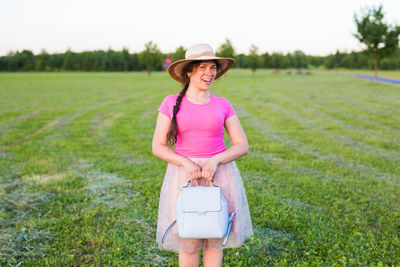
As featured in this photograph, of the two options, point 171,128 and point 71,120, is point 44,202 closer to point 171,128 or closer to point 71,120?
point 171,128

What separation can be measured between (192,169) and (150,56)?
68.1m

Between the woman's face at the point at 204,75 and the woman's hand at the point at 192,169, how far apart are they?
0.57 m

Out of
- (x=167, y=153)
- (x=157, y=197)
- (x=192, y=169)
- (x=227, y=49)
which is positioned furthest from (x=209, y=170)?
(x=227, y=49)

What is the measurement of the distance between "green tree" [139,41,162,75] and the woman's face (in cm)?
6569

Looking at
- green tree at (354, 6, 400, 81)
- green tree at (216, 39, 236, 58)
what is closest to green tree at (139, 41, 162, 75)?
green tree at (216, 39, 236, 58)

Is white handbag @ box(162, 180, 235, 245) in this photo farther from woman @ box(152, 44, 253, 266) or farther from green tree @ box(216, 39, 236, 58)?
green tree @ box(216, 39, 236, 58)

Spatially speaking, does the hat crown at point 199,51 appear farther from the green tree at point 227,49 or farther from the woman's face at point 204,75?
the green tree at point 227,49

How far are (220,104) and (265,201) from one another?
9.71 feet

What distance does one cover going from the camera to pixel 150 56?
67.9 meters

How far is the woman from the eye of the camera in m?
2.46

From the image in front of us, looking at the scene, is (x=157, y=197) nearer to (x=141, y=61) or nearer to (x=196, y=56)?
(x=196, y=56)

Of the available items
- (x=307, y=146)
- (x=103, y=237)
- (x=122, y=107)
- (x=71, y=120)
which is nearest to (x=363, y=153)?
(x=307, y=146)

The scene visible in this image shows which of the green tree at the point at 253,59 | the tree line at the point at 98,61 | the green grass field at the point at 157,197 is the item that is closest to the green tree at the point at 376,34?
the green grass field at the point at 157,197

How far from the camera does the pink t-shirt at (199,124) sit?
97.0 inches
